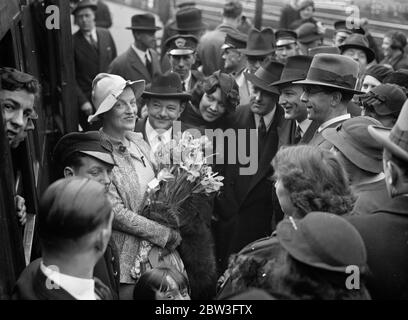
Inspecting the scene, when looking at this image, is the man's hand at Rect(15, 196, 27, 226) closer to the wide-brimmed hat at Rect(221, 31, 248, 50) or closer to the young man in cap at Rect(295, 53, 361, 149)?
the young man in cap at Rect(295, 53, 361, 149)

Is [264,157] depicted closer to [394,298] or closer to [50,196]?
[394,298]

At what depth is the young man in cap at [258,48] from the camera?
25.8 feet

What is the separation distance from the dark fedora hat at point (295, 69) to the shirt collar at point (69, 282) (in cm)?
361

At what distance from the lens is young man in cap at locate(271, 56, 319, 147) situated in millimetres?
5969

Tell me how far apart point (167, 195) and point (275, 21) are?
9.14 metres

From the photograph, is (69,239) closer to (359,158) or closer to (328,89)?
(359,158)

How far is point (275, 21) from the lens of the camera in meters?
13.2

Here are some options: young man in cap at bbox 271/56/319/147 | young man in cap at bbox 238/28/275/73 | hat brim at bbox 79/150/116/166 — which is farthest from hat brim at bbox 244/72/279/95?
hat brim at bbox 79/150/116/166

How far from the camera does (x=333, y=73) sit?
5.63m

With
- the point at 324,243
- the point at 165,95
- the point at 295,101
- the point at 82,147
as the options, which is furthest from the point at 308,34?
the point at 324,243

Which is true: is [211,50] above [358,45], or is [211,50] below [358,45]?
below

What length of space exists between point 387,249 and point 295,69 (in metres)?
3.21

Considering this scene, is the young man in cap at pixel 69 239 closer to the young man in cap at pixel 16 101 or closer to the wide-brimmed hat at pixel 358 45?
the young man in cap at pixel 16 101

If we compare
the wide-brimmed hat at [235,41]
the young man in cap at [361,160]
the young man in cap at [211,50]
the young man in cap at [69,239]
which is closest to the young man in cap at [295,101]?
the young man in cap at [361,160]
